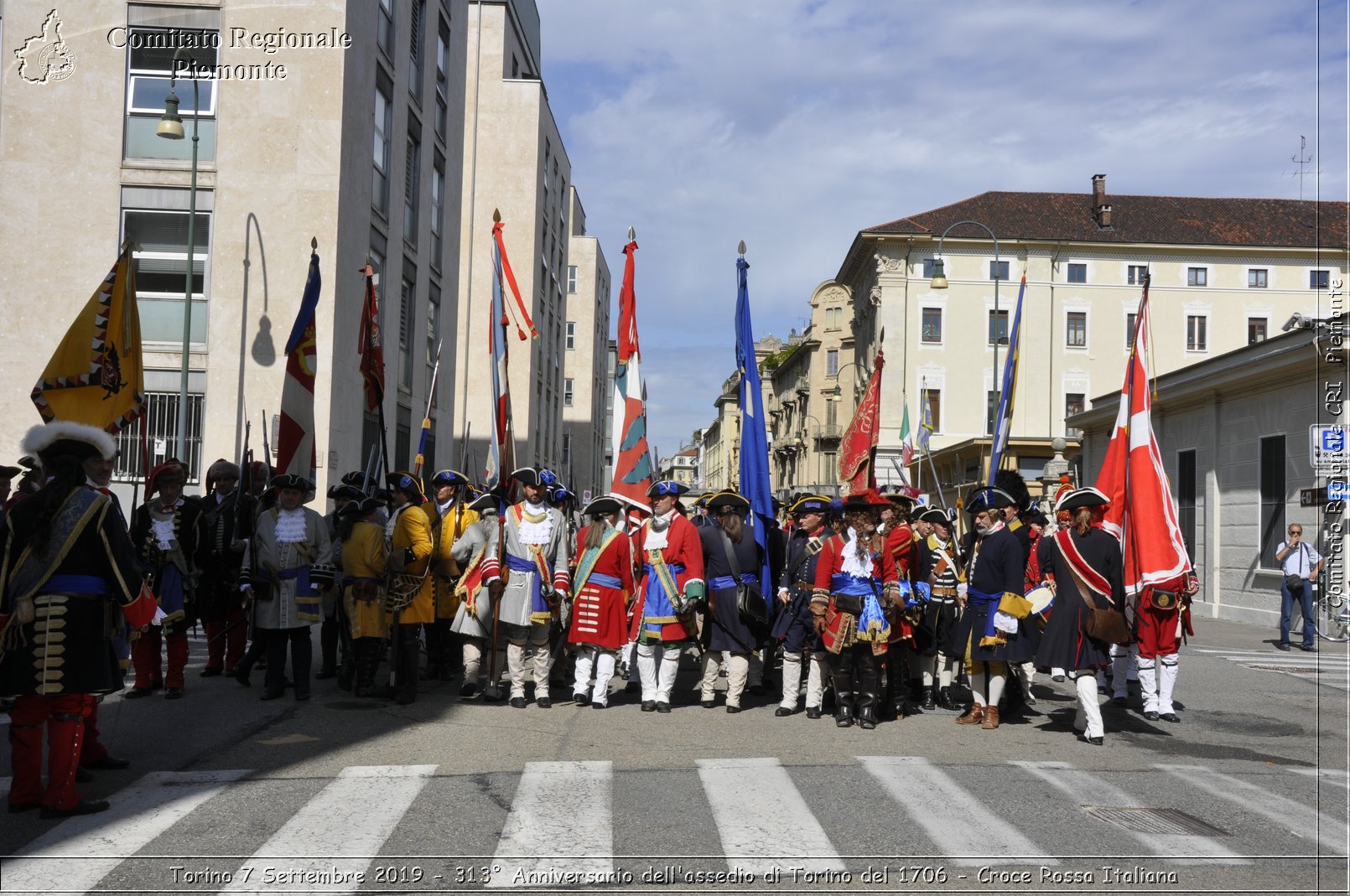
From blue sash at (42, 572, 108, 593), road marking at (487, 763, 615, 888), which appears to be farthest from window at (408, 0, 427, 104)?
road marking at (487, 763, 615, 888)

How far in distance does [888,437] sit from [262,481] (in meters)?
48.2

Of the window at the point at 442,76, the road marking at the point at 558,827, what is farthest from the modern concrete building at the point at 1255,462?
the window at the point at 442,76

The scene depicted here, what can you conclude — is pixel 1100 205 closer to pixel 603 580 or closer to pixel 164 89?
pixel 164 89

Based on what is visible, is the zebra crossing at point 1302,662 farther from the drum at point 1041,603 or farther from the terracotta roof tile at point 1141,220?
the terracotta roof tile at point 1141,220

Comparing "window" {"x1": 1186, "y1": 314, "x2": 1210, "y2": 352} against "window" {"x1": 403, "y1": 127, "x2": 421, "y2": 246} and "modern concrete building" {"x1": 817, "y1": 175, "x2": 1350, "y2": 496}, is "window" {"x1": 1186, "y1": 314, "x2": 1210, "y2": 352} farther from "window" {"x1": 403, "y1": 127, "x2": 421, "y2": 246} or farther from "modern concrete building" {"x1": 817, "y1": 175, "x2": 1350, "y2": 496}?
"window" {"x1": 403, "y1": 127, "x2": 421, "y2": 246}

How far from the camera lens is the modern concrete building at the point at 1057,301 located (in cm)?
5888

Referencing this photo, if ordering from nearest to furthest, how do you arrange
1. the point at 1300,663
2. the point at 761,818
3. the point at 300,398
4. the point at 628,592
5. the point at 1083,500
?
the point at 761,818
the point at 1083,500
the point at 628,592
the point at 300,398
the point at 1300,663

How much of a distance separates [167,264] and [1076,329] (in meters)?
48.1

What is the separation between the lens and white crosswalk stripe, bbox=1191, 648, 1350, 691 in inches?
553

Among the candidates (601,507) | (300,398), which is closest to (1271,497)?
(601,507)

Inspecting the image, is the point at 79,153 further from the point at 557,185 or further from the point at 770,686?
the point at 557,185

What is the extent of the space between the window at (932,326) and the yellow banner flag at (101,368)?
50.8 meters

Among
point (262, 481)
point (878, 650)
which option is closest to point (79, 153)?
point (262, 481)

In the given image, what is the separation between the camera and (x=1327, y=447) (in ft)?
62.1
